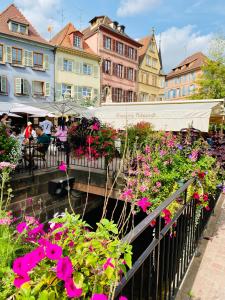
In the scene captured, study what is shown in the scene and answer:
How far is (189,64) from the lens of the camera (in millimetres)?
54312

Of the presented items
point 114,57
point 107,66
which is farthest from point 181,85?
point 107,66

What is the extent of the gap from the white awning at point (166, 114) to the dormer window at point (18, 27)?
1619 cm

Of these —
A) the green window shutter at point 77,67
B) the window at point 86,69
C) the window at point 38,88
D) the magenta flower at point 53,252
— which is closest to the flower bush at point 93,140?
the magenta flower at point 53,252

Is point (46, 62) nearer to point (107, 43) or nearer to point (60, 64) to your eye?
point (60, 64)

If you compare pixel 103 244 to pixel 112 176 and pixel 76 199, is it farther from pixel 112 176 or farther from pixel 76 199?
pixel 76 199

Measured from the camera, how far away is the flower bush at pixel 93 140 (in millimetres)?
6930

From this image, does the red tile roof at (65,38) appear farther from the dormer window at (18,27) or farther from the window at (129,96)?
the window at (129,96)

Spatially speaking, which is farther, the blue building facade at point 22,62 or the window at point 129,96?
the window at point 129,96

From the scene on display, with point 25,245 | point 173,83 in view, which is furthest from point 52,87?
point 173,83

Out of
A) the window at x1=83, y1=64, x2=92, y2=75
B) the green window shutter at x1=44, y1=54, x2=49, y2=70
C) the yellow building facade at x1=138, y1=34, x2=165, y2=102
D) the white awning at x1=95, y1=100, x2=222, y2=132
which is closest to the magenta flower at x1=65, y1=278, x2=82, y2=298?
the white awning at x1=95, y1=100, x2=222, y2=132

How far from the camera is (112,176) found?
733cm

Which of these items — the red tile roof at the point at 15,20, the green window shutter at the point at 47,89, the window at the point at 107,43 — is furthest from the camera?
the window at the point at 107,43

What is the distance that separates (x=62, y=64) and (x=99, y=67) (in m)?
5.50

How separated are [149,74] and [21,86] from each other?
71.2 ft
